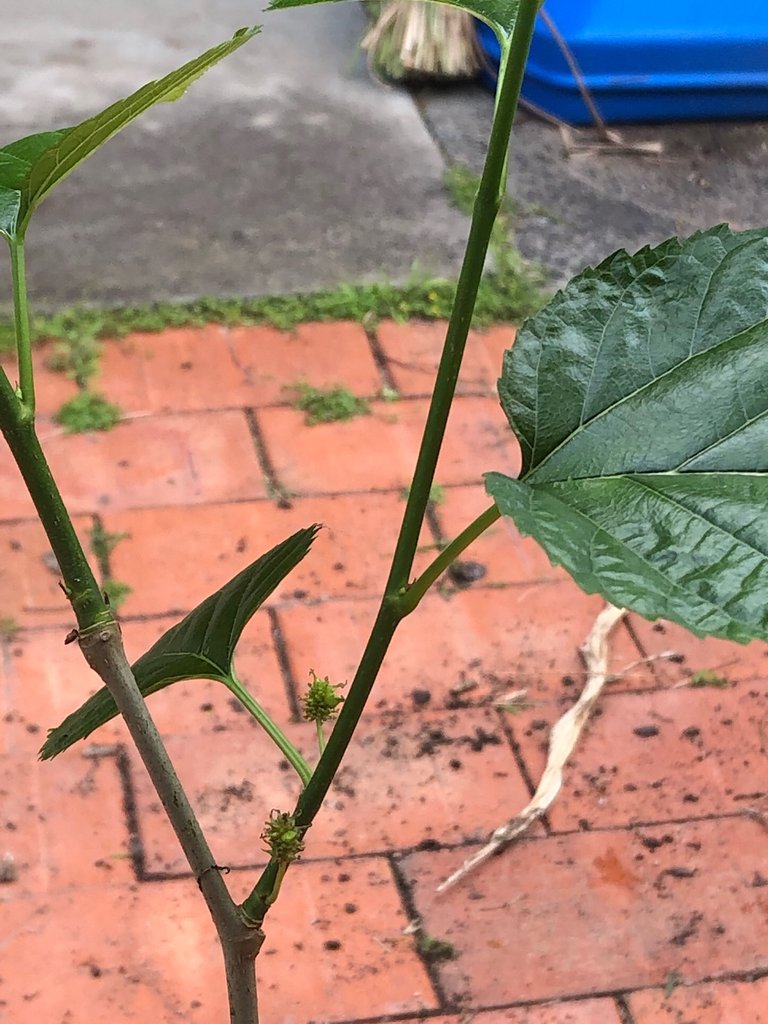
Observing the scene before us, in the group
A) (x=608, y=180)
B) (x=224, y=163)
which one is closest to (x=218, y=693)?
(x=224, y=163)

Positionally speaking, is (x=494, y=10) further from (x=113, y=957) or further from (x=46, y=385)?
(x=46, y=385)

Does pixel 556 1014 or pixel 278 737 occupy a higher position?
pixel 278 737

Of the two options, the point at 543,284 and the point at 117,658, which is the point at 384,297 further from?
the point at 117,658

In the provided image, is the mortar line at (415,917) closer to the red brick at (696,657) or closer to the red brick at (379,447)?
the red brick at (696,657)

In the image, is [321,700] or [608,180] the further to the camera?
[608,180]

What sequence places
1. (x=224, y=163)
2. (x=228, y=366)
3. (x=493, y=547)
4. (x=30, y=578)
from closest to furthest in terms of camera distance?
(x=30, y=578) → (x=493, y=547) → (x=228, y=366) → (x=224, y=163)

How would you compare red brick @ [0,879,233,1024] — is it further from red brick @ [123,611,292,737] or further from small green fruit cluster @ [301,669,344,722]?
small green fruit cluster @ [301,669,344,722]
